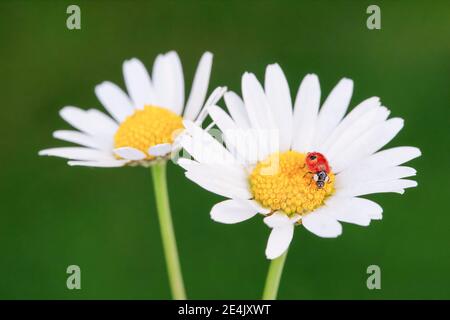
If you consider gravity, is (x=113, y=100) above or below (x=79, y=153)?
above

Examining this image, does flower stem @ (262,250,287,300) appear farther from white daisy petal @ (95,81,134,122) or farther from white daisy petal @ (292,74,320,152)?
white daisy petal @ (95,81,134,122)

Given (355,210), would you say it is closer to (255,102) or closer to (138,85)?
(255,102)

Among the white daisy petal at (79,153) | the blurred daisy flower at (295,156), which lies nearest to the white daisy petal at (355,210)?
the blurred daisy flower at (295,156)

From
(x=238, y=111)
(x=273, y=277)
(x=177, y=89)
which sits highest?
(x=177, y=89)

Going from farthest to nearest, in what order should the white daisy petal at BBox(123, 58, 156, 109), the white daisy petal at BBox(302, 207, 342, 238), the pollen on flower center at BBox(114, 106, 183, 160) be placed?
the white daisy petal at BBox(123, 58, 156, 109), the pollen on flower center at BBox(114, 106, 183, 160), the white daisy petal at BBox(302, 207, 342, 238)

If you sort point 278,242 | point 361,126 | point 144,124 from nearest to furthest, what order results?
point 278,242
point 361,126
point 144,124

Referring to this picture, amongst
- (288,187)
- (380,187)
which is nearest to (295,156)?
(288,187)

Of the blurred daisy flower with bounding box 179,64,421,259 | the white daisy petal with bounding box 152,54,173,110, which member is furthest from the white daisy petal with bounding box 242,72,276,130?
the white daisy petal with bounding box 152,54,173,110
